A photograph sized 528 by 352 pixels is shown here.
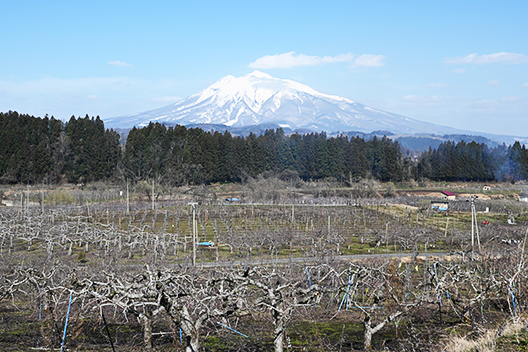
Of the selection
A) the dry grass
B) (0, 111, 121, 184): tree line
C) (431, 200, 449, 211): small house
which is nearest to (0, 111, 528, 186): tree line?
(0, 111, 121, 184): tree line

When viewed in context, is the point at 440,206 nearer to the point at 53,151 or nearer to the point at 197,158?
the point at 197,158

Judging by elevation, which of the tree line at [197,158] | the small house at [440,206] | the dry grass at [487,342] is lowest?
the small house at [440,206]

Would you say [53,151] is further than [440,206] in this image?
Yes

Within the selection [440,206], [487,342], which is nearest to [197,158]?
[440,206]

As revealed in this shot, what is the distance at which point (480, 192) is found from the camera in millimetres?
67688

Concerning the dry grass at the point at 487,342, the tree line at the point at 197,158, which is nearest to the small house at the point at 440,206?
the tree line at the point at 197,158

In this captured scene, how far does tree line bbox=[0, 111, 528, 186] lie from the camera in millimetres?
64375

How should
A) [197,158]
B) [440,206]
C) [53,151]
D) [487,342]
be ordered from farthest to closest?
[197,158] < [53,151] < [440,206] < [487,342]

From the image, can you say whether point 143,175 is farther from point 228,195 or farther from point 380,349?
point 380,349

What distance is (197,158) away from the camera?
230ft

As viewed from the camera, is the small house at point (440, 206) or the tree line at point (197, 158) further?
the tree line at point (197, 158)

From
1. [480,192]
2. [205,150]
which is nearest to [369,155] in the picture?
[480,192]

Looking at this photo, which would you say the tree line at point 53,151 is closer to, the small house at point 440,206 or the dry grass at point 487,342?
the small house at point 440,206

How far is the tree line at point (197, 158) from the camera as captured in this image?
64.4 m
